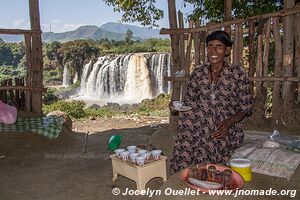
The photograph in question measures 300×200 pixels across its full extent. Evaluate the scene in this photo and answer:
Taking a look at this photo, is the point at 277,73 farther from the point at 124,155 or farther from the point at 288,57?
the point at 124,155

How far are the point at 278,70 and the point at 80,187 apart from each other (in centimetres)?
309

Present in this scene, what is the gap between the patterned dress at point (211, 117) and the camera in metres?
2.94

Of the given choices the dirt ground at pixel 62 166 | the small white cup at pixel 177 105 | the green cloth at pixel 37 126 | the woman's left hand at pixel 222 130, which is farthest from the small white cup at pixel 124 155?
the green cloth at pixel 37 126

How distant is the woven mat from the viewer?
279cm

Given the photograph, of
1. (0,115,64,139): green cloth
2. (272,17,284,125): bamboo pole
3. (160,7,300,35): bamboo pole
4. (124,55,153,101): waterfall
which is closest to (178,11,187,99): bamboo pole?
(160,7,300,35): bamboo pole

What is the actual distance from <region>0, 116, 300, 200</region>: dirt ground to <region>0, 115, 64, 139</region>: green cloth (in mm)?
290

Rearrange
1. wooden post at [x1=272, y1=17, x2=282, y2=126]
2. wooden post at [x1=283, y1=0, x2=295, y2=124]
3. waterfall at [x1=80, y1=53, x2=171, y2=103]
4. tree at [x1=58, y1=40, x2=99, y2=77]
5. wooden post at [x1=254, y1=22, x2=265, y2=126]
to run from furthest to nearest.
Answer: tree at [x1=58, y1=40, x2=99, y2=77] < waterfall at [x1=80, y1=53, x2=171, y2=103] < wooden post at [x1=254, y1=22, x2=265, y2=126] < wooden post at [x1=272, y1=17, x2=282, y2=126] < wooden post at [x1=283, y1=0, x2=295, y2=124]

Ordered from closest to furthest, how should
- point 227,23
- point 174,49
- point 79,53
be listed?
point 227,23
point 174,49
point 79,53

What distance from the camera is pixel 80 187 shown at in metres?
3.67

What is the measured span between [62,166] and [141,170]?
170 centimetres

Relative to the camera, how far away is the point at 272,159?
113 inches

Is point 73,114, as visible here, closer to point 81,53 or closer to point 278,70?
point 278,70

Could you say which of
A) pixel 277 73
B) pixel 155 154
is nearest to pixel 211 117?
pixel 155 154

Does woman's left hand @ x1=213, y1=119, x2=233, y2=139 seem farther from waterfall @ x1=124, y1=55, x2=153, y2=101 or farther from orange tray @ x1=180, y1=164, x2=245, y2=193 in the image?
waterfall @ x1=124, y1=55, x2=153, y2=101
